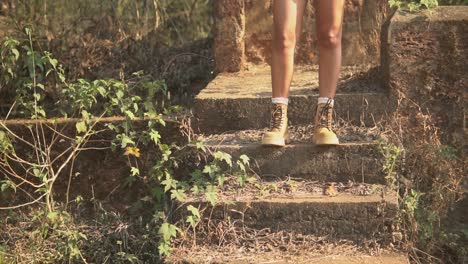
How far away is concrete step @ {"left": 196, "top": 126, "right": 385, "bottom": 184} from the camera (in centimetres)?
449

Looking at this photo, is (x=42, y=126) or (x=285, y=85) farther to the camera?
(x=42, y=126)

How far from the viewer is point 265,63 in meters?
6.13

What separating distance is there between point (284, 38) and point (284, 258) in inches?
47.5

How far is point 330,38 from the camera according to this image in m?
4.56

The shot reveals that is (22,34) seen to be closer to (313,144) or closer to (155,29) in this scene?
(155,29)

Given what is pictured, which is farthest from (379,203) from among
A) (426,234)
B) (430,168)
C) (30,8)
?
(30,8)

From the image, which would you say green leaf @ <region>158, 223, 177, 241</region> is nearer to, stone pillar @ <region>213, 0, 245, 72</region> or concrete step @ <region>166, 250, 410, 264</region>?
concrete step @ <region>166, 250, 410, 264</region>

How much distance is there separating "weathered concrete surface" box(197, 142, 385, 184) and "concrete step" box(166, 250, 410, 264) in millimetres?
590

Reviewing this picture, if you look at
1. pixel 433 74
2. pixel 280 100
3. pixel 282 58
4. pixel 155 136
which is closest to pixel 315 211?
pixel 280 100

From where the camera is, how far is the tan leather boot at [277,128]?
14.8 ft

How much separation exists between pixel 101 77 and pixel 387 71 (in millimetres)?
2277

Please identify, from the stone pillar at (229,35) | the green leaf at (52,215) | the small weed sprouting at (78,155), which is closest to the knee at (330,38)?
the small weed sprouting at (78,155)

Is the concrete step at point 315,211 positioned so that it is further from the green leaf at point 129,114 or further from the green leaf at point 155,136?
the green leaf at point 129,114

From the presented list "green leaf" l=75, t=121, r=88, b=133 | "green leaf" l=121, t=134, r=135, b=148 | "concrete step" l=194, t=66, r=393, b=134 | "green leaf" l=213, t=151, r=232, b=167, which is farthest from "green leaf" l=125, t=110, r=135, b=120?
"green leaf" l=213, t=151, r=232, b=167
